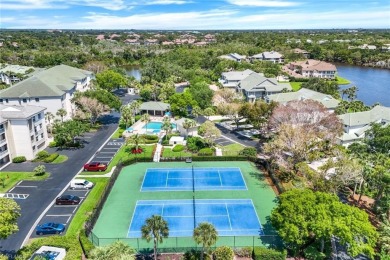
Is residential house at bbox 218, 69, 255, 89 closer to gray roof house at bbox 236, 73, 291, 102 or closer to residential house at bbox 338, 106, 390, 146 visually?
gray roof house at bbox 236, 73, 291, 102

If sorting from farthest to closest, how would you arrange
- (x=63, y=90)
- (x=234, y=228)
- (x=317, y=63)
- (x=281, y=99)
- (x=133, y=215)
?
1. (x=317, y=63)
2. (x=281, y=99)
3. (x=63, y=90)
4. (x=133, y=215)
5. (x=234, y=228)

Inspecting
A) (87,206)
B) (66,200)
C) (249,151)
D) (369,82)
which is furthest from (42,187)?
(369,82)

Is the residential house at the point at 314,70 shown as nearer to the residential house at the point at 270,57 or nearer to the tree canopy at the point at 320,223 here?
the residential house at the point at 270,57

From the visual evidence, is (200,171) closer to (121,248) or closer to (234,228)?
(234,228)

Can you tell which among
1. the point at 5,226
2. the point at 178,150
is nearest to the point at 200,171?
the point at 178,150

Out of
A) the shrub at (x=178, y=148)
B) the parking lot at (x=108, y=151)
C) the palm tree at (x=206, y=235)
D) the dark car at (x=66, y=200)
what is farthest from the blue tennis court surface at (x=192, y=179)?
the palm tree at (x=206, y=235)
